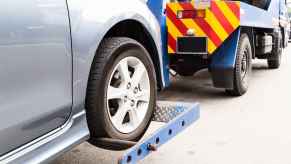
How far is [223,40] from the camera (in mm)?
4340

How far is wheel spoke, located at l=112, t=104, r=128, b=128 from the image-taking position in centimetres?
232

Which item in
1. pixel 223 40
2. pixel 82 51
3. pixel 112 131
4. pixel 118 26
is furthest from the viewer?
pixel 223 40

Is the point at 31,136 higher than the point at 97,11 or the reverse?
the reverse

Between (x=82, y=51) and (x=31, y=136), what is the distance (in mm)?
508

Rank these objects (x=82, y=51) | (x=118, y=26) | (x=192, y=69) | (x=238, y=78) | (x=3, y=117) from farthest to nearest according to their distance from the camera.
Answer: (x=192, y=69)
(x=238, y=78)
(x=118, y=26)
(x=82, y=51)
(x=3, y=117)

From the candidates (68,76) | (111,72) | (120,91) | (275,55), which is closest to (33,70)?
(68,76)

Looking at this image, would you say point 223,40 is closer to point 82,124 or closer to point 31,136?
point 82,124

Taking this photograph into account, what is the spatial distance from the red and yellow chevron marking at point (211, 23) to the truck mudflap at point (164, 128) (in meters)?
1.54

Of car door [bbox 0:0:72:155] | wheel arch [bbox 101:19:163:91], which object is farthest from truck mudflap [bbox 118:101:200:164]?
car door [bbox 0:0:72:155]

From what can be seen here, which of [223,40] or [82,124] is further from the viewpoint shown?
[223,40]

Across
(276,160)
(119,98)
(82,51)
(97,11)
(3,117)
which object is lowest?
(276,160)

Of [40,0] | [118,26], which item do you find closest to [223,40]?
[118,26]

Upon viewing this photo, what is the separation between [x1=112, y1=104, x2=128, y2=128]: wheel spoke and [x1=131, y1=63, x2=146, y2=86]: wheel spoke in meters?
0.18

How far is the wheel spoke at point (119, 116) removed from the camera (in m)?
2.32
